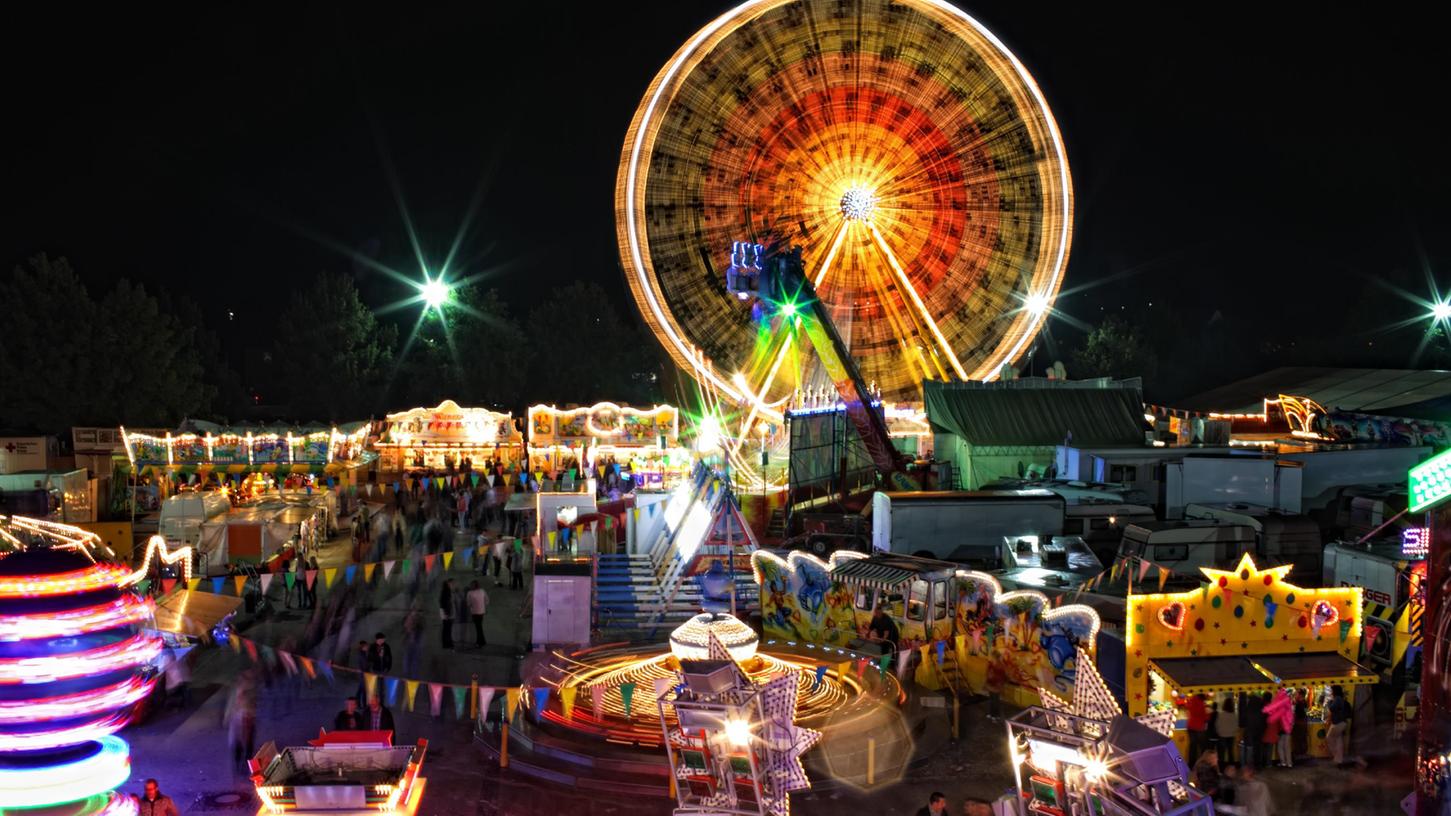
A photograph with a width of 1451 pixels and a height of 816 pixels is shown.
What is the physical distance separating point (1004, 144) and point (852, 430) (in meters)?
9.61

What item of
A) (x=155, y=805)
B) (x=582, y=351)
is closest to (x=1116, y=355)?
(x=582, y=351)

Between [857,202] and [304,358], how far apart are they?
35.1 metres

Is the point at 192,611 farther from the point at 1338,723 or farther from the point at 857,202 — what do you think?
the point at 857,202

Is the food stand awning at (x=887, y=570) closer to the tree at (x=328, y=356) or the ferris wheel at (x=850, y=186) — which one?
the ferris wheel at (x=850, y=186)

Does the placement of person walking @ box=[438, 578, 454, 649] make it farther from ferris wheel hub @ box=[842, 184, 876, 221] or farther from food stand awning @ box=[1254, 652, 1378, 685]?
ferris wheel hub @ box=[842, 184, 876, 221]

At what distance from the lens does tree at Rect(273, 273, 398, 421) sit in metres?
61.2

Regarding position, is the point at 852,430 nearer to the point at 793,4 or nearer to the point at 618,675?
the point at 793,4

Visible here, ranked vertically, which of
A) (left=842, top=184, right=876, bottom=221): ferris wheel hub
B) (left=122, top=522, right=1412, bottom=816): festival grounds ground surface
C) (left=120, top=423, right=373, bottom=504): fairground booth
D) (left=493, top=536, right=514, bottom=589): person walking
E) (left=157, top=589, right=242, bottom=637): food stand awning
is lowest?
(left=122, top=522, right=1412, bottom=816): festival grounds ground surface

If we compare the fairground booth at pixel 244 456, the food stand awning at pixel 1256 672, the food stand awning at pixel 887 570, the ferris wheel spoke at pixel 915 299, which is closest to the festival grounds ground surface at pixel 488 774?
the food stand awning at pixel 1256 672

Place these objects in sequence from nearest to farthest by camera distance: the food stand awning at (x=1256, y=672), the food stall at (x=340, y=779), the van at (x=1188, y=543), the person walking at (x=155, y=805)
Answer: the food stall at (x=340, y=779) < the person walking at (x=155, y=805) < the food stand awning at (x=1256, y=672) < the van at (x=1188, y=543)

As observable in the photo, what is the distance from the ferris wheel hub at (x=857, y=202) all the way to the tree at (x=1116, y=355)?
3217 centimetres

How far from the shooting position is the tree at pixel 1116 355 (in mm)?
65938

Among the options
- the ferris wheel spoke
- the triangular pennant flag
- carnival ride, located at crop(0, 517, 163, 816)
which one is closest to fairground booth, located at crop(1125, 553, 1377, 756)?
the triangular pennant flag

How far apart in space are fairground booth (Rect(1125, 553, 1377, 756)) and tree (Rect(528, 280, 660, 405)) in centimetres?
5440
